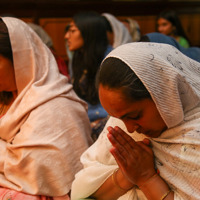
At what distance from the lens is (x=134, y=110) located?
Answer: 37.3 inches

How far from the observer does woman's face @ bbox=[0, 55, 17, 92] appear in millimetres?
1584

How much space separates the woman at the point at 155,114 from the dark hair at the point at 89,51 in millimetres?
1994

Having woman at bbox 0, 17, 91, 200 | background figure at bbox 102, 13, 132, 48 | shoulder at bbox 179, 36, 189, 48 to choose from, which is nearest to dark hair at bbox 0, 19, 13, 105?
woman at bbox 0, 17, 91, 200

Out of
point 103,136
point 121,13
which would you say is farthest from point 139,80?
point 121,13

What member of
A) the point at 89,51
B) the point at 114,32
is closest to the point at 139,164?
the point at 89,51

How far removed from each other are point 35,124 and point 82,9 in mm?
4162

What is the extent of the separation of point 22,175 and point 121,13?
15.6 feet

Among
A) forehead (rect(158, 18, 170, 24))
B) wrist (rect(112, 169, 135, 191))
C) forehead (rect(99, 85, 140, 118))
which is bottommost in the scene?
forehead (rect(158, 18, 170, 24))

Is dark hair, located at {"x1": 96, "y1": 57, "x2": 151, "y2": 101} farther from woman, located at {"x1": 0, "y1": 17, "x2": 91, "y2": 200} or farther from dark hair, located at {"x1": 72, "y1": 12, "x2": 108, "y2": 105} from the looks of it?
dark hair, located at {"x1": 72, "y1": 12, "x2": 108, "y2": 105}

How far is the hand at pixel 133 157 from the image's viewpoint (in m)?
1.05

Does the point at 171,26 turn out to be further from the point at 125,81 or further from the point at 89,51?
the point at 125,81

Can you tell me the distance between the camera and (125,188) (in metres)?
1.19

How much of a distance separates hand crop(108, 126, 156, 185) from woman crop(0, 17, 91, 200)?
1.69 feet

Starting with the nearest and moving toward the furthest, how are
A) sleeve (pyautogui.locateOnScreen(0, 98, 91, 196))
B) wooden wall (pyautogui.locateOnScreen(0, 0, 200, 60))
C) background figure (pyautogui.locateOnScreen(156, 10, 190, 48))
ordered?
1. sleeve (pyautogui.locateOnScreen(0, 98, 91, 196))
2. wooden wall (pyautogui.locateOnScreen(0, 0, 200, 60))
3. background figure (pyautogui.locateOnScreen(156, 10, 190, 48))
